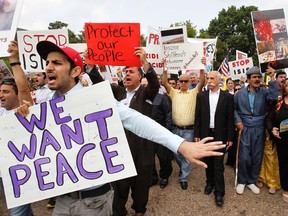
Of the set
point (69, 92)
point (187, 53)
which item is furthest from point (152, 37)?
point (69, 92)

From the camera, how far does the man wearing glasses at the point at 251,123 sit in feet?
13.4

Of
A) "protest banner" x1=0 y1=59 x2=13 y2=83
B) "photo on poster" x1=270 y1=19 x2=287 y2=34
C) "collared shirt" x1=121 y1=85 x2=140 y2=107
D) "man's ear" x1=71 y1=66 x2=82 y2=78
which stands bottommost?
"collared shirt" x1=121 y1=85 x2=140 y2=107

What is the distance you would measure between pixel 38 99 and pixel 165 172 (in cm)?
240

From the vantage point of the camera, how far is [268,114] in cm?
410

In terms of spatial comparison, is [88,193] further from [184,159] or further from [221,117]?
[184,159]

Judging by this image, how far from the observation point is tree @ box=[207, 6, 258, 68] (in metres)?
36.6

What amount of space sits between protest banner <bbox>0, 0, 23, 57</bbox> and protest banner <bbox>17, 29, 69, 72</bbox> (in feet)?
1.33

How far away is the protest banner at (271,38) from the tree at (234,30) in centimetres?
3334

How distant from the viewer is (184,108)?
14.7ft

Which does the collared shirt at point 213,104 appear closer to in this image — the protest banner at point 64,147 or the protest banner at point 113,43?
the protest banner at point 113,43

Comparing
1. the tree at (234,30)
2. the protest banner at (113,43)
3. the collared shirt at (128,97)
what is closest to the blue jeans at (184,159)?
the collared shirt at (128,97)

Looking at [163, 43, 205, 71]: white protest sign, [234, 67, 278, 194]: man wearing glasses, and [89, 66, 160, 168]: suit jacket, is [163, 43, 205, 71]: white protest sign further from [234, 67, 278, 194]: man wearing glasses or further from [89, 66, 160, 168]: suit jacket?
[89, 66, 160, 168]: suit jacket

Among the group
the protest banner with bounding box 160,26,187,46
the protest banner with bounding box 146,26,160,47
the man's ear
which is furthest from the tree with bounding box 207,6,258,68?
the man's ear

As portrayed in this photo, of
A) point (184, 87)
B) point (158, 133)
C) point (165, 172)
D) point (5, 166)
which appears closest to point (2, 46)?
point (5, 166)
